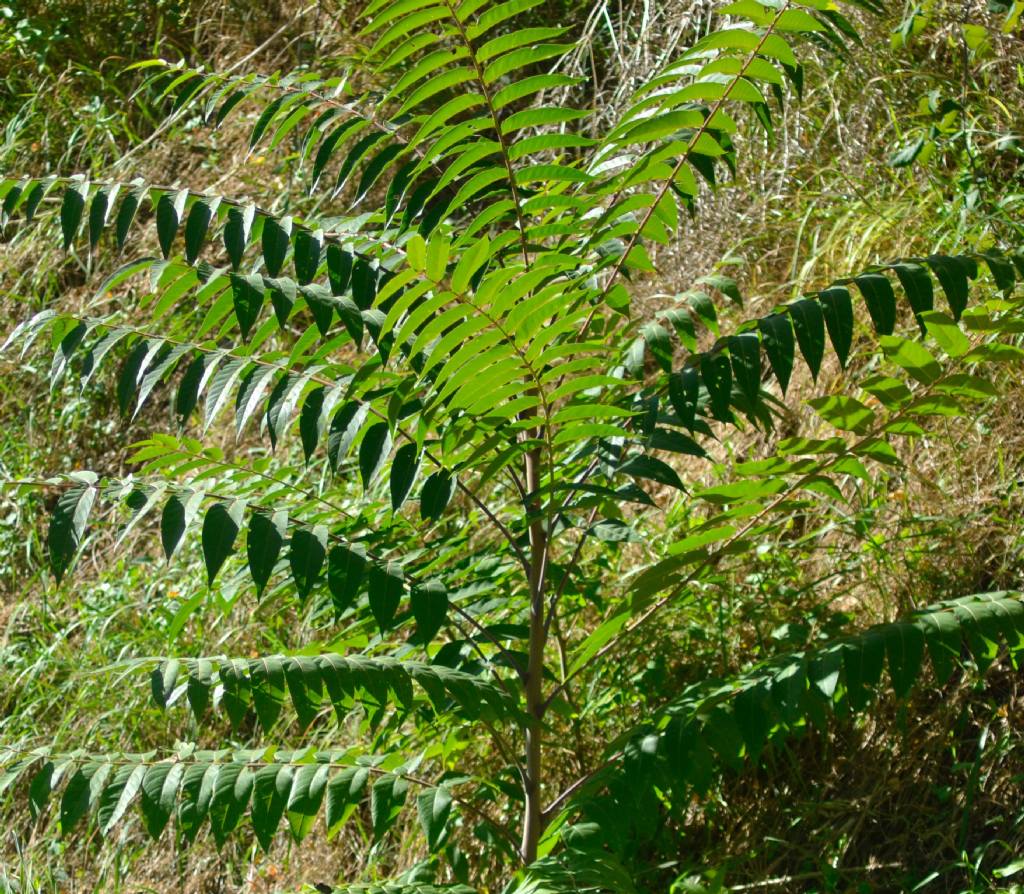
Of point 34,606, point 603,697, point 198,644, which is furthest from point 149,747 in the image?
point 603,697

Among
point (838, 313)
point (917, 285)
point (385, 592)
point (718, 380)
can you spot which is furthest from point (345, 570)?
point (917, 285)

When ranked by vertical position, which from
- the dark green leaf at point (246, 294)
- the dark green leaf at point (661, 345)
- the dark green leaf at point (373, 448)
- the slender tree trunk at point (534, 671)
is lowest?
the slender tree trunk at point (534, 671)

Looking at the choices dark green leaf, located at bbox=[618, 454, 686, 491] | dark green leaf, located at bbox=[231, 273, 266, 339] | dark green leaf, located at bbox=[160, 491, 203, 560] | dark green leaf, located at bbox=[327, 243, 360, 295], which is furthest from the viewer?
dark green leaf, located at bbox=[327, 243, 360, 295]

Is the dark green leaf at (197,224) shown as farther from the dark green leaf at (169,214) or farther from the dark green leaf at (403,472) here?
the dark green leaf at (403,472)

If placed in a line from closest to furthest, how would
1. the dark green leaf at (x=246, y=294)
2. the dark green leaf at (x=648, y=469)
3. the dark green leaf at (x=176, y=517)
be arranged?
the dark green leaf at (x=176, y=517) → the dark green leaf at (x=648, y=469) → the dark green leaf at (x=246, y=294)

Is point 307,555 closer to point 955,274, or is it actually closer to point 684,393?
point 684,393

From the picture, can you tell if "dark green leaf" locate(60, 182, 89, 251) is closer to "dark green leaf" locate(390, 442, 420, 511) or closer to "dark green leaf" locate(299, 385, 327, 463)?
"dark green leaf" locate(299, 385, 327, 463)

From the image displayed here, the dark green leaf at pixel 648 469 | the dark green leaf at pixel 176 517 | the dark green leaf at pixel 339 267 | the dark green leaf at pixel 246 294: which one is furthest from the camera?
the dark green leaf at pixel 339 267

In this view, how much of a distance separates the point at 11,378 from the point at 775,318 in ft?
15.6

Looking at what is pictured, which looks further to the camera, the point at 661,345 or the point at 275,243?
the point at 275,243

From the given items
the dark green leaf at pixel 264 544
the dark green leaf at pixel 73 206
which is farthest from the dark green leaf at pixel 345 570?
the dark green leaf at pixel 73 206

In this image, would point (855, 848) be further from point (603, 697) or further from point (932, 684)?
point (603, 697)

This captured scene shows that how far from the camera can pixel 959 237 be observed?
11.4ft

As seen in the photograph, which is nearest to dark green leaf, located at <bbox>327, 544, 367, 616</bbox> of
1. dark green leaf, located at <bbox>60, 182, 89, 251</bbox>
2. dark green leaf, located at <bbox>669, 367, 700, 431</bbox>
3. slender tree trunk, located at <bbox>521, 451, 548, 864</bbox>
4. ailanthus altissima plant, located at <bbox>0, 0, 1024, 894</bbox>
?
ailanthus altissima plant, located at <bbox>0, 0, 1024, 894</bbox>
